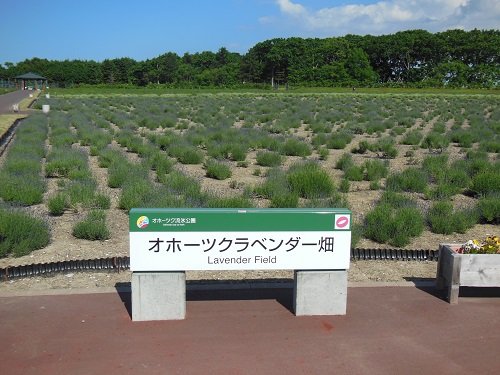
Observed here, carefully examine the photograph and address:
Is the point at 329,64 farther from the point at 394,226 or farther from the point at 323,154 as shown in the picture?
the point at 394,226

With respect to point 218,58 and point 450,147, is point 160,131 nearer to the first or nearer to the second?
point 450,147

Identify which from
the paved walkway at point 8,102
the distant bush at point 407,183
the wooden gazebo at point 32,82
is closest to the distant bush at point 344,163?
the distant bush at point 407,183

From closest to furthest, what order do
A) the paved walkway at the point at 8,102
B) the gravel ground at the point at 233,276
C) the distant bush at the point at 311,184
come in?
the gravel ground at the point at 233,276 → the distant bush at the point at 311,184 → the paved walkway at the point at 8,102

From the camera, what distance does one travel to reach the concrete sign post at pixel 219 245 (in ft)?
20.7

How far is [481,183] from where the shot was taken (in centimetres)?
1438

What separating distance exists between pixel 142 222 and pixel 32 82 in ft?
429

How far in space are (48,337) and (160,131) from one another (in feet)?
83.9

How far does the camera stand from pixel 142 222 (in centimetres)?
627

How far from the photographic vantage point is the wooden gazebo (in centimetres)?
11431

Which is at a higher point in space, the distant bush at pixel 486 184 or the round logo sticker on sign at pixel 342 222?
A: the round logo sticker on sign at pixel 342 222

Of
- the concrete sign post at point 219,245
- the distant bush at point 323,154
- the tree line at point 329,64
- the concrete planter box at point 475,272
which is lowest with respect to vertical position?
the distant bush at point 323,154

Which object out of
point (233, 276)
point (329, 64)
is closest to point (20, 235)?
point (233, 276)

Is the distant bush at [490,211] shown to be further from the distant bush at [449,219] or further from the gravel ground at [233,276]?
the gravel ground at [233,276]

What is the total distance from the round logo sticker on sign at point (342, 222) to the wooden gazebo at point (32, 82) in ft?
383
